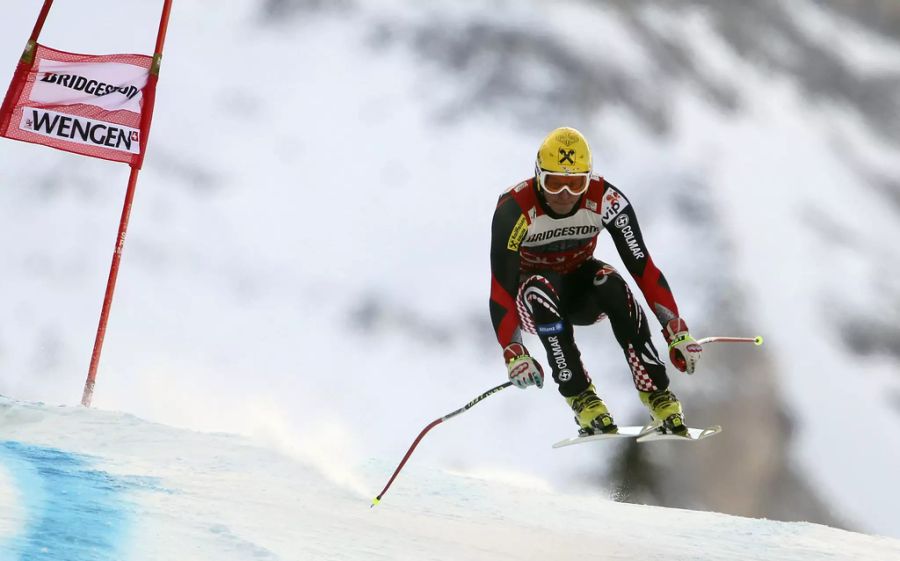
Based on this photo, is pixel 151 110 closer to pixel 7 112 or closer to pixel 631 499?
pixel 7 112

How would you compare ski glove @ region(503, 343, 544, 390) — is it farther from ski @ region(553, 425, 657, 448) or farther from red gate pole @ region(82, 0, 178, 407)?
red gate pole @ region(82, 0, 178, 407)

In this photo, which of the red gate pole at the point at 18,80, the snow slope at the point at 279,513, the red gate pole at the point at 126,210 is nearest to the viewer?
the snow slope at the point at 279,513

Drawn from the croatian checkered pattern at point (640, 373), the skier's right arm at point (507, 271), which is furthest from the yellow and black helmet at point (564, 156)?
the croatian checkered pattern at point (640, 373)

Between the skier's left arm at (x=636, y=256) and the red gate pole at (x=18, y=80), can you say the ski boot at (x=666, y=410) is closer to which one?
the skier's left arm at (x=636, y=256)

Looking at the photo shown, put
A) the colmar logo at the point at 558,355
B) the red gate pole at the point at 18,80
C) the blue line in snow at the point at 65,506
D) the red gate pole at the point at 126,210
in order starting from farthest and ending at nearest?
the red gate pole at the point at 18,80, the red gate pole at the point at 126,210, the colmar logo at the point at 558,355, the blue line in snow at the point at 65,506

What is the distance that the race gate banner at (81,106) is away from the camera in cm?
885

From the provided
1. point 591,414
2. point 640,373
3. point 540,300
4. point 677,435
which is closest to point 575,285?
point 540,300

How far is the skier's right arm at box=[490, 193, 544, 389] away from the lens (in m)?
5.25

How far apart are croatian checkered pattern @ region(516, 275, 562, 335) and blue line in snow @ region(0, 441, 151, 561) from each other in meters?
2.45

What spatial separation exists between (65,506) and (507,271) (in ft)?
8.72

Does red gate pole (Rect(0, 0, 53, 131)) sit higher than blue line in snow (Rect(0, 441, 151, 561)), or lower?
higher

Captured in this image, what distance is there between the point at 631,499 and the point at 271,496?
25.9 feet

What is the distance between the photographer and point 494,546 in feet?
17.8

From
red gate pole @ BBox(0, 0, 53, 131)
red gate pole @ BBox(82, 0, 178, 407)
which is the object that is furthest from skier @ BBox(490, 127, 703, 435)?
red gate pole @ BBox(0, 0, 53, 131)
